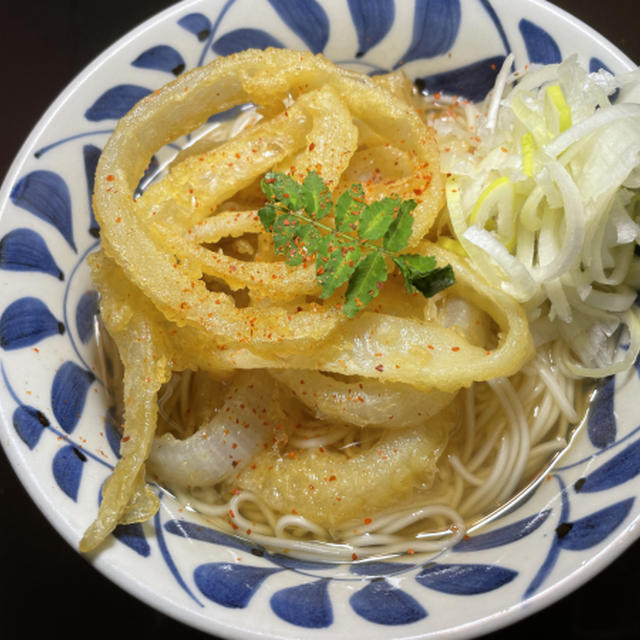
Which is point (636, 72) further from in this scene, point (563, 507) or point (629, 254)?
point (563, 507)

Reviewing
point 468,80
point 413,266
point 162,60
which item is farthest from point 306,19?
point 413,266

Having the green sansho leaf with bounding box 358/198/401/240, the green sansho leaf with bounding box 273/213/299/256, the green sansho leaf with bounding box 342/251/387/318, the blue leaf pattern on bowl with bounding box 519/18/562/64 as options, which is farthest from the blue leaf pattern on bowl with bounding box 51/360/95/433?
the blue leaf pattern on bowl with bounding box 519/18/562/64

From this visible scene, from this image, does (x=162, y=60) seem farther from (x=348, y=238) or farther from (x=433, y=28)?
(x=348, y=238)

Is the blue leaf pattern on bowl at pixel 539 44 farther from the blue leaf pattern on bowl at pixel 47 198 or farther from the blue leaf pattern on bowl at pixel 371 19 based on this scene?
the blue leaf pattern on bowl at pixel 47 198

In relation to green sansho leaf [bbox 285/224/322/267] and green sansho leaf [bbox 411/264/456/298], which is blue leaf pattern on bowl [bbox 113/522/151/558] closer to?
green sansho leaf [bbox 285/224/322/267]

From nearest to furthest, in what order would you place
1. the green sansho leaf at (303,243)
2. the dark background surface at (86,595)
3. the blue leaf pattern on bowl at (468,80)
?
the green sansho leaf at (303,243) → the dark background surface at (86,595) → the blue leaf pattern on bowl at (468,80)

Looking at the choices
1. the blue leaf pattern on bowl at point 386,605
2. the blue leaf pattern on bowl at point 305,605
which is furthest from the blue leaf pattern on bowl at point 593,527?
the blue leaf pattern on bowl at point 305,605
